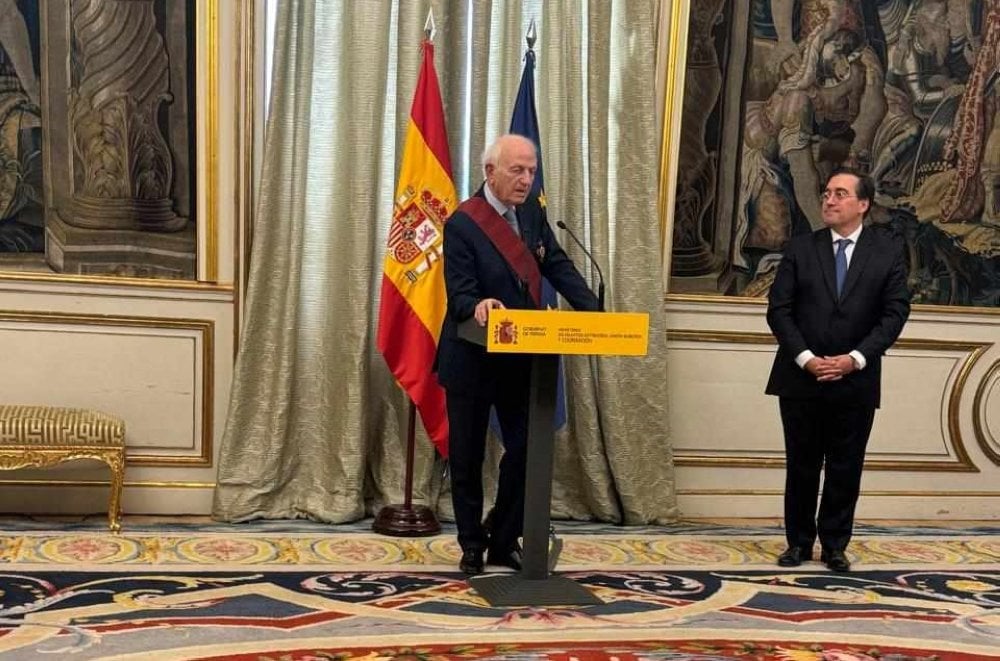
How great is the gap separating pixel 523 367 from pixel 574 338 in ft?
2.06

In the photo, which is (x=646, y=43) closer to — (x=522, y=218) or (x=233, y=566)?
(x=522, y=218)

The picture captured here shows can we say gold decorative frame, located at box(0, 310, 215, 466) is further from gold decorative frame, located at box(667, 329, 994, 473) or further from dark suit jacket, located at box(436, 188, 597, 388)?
gold decorative frame, located at box(667, 329, 994, 473)

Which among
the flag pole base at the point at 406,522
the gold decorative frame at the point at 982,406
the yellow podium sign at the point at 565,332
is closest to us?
the yellow podium sign at the point at 565,332

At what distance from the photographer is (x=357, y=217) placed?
4.77 m

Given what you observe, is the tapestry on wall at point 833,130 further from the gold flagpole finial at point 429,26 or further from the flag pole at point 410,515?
the flag pole at point 410,515

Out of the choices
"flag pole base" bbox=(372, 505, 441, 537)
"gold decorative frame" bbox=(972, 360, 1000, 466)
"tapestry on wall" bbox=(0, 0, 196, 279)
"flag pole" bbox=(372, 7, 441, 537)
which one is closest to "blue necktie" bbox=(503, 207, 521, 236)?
"flag pole" bbox=(372, 7, 441, 537)

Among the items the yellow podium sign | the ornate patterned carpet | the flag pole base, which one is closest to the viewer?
the ornate patterned carpet

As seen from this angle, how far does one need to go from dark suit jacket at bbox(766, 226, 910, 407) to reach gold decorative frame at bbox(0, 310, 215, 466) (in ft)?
8.08

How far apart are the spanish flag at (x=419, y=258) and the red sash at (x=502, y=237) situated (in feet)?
2.58

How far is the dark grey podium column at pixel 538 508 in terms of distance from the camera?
352 centimetres

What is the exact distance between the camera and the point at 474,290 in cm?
368

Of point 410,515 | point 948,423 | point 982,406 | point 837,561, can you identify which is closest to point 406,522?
point 410,515

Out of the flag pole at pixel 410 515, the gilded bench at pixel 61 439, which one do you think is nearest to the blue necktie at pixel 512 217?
the flag pole at pixel 410 515

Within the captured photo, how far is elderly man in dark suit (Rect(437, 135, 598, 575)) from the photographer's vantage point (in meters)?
3.71
